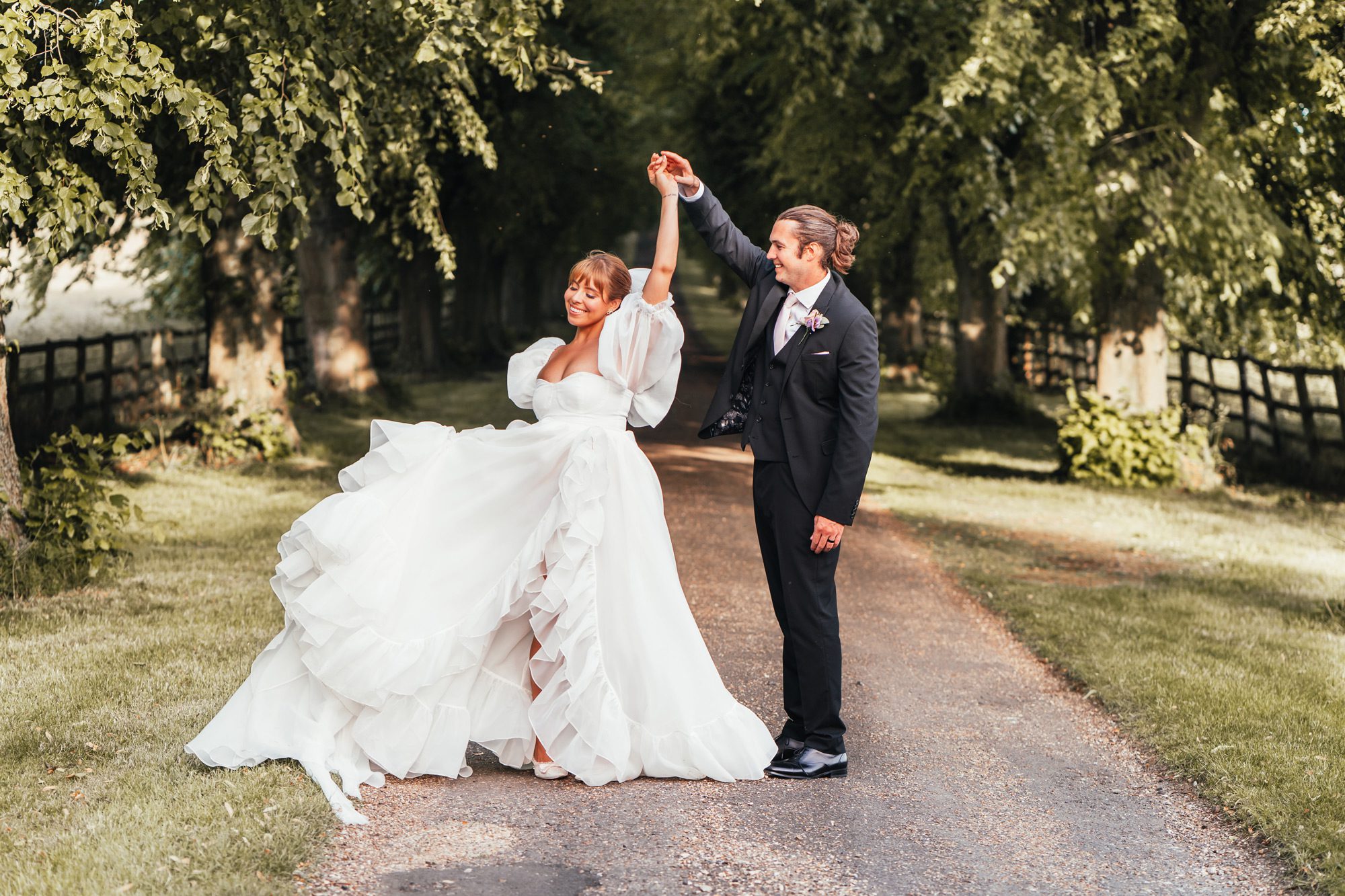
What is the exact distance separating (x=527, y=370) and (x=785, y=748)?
6.12ft

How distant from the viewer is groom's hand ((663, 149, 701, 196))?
17.2ft

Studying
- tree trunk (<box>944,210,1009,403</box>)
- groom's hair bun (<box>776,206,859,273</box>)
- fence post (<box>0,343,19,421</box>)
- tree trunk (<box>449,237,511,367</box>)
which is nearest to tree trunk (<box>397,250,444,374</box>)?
tree trunk (<box>449,237,511,367</box>)

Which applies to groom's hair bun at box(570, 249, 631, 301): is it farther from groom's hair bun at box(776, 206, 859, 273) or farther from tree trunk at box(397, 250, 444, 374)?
tree trunk at box(397, 250, 444, 374)

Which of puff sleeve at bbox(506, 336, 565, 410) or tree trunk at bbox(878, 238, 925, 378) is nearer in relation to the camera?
puff sleeve at bbox(506, 336, 565, 410)

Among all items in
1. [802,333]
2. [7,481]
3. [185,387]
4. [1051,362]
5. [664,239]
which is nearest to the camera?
[664,239]

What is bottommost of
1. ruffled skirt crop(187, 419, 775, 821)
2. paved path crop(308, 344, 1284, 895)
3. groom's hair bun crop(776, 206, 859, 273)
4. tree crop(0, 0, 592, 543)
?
paved path crop(308, 344, 1284, 895)

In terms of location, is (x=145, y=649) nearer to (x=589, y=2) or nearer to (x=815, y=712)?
(x=815, y=712)

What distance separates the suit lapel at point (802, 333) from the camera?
5285 millimetres

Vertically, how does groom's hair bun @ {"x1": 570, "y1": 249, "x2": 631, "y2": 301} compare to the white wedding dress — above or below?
above

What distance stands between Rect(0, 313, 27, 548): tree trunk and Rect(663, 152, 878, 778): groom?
503 cm

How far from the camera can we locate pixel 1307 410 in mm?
16688

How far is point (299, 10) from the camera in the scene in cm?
773

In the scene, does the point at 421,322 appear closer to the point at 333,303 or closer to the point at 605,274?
the point at 333,303

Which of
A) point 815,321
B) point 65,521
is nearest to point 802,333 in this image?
point 815,321
